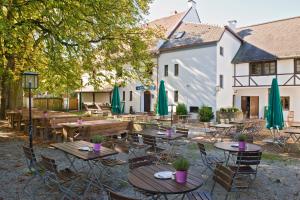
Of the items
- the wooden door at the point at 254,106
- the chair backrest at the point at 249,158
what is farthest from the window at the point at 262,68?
the chair backrest at the point at 249,158

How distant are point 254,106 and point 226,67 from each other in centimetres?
418

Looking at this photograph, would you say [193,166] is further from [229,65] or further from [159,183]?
[229,65]

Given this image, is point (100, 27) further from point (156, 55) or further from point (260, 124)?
point (156, 55)

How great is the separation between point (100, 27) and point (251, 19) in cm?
2286

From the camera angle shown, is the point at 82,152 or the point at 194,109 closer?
the point at 82,152

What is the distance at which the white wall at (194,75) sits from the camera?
65.3 feet

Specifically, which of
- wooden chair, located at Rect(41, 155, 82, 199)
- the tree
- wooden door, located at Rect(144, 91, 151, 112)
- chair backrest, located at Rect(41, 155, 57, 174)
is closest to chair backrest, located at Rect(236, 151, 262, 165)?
wooden chair, located at Rect(41, 155, 82, 199)

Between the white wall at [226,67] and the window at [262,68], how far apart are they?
171 cm

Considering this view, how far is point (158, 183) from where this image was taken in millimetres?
3596

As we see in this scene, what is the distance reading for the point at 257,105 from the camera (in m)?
21.6

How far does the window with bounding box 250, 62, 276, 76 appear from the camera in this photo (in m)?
20.2

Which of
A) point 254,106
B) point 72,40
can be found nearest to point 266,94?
point 254,106

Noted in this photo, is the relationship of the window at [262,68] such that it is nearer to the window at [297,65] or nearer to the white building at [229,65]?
the white building at [229,65]

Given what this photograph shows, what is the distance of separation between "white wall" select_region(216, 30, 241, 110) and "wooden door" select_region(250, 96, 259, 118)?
1.80 m
